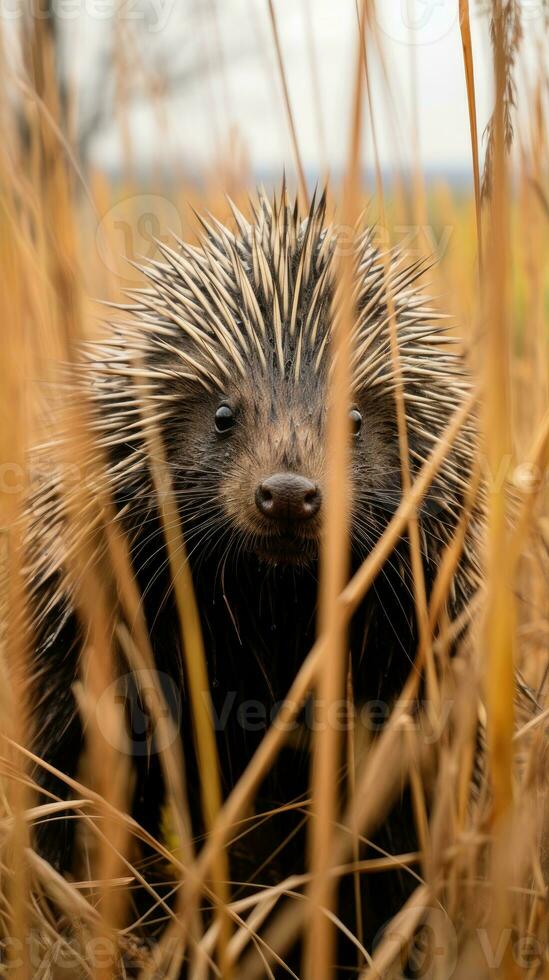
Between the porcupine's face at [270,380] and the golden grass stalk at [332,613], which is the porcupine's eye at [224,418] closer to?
the porcupine's face at [270,380]

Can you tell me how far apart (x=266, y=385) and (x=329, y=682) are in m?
0.82

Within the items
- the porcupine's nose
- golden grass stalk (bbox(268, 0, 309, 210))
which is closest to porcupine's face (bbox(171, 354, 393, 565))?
the porcupine's nose

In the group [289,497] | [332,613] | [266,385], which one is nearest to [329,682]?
[332,613]

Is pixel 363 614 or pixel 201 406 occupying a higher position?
pixel 201 406

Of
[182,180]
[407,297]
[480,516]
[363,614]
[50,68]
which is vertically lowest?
[363,614]

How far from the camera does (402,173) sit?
1.89 meters

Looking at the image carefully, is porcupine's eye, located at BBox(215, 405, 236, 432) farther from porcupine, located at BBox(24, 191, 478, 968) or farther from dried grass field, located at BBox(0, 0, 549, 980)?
dried grass field, located at BBox(0, 0, 549, 980)

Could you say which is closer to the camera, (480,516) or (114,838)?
(114,838)

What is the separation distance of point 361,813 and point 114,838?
1.01 ft

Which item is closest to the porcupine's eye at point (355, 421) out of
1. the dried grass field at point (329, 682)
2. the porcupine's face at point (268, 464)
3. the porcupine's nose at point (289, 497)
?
the porcupine's face at point (268, 464)

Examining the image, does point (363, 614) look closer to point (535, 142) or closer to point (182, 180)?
point (535, 142)

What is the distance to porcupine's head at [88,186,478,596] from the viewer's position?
1777 millimetres

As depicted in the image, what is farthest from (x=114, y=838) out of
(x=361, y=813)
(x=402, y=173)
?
(x=402, y=173)

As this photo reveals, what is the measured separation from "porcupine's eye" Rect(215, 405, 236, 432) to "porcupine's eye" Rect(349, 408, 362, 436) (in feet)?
0.75
